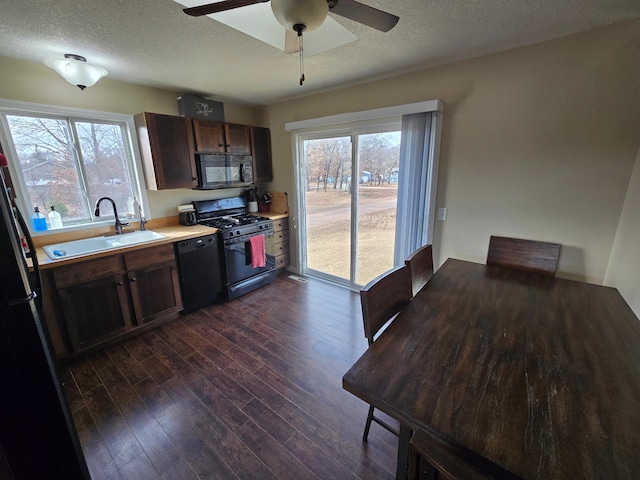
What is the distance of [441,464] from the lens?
583 millimetres

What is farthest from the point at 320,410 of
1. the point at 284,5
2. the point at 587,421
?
the point at 284,5

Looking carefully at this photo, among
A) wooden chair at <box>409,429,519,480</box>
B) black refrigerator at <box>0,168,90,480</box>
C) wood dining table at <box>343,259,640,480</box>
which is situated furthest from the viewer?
black refrigerator at <box>0,168,90,480</box>

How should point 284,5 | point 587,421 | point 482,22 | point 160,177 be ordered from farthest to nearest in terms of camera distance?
point 160,177, point 482,22, point 284,5, point 587,421

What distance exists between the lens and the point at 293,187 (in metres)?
3.67

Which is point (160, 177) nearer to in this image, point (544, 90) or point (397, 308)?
point (397, 308)

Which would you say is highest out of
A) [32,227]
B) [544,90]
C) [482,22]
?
[482,22]

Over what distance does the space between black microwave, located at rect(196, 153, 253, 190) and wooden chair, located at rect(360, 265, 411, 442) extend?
256 cm

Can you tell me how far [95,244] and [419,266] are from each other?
9.82ft

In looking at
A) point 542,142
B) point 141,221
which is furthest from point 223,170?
point 542,142

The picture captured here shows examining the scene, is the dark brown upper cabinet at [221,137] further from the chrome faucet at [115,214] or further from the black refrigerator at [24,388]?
the black refrigerator at [24,388]

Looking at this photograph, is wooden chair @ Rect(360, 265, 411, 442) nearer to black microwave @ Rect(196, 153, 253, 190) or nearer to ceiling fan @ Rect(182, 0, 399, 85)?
ceiling fan @ Rect(182, 0, 399, 85)

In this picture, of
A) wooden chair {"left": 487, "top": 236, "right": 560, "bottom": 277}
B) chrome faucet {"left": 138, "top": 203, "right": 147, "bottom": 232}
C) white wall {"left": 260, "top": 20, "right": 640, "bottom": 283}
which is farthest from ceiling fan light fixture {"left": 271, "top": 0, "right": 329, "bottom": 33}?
chrome faucet {"left": 138, "top": 203, "right": 147, "bottom": 232}

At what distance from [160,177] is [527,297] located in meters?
3.29

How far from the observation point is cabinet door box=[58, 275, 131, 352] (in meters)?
2.09
